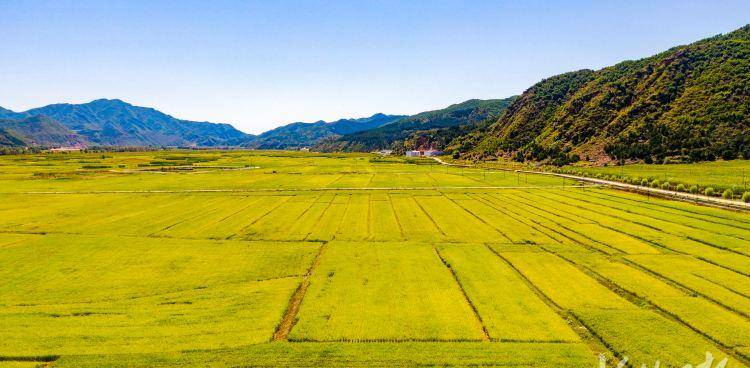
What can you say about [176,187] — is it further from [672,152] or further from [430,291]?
[672,152]

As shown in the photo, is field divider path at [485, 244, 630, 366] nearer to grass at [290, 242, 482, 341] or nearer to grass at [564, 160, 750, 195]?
grass at [290, 242, 482, 341]

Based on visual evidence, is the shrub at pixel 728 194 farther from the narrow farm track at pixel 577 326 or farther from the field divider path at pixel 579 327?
the field divider path at pixel 579 327

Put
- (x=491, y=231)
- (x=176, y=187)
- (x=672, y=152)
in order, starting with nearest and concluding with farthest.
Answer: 1. (x=491, y=231)
2. (x=176, y=187)
3. (x=672, y=152)

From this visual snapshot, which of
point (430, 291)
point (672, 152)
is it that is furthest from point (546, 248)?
point (672, 152)

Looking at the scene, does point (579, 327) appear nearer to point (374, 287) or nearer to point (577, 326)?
point (577, 326)

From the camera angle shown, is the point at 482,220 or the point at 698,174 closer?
the point at 482,220

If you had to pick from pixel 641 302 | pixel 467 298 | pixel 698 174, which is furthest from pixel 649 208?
pixel 698 174
